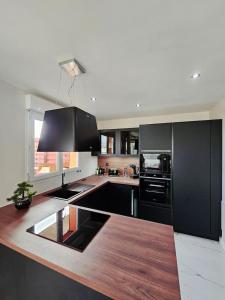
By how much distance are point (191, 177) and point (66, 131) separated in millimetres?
2180

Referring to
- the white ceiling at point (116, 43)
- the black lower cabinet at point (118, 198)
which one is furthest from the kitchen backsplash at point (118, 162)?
the white ceiling at point (116, 43)

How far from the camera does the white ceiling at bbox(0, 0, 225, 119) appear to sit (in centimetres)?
82

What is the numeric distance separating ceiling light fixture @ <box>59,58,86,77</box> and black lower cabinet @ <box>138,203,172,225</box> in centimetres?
248

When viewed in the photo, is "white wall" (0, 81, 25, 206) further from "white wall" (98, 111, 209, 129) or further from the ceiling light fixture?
"white wall" (98, 111, 209, 129)

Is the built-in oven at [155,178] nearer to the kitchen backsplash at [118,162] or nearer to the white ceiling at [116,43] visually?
the kitchen backsplash at [118,162]

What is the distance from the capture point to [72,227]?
1.25 metres

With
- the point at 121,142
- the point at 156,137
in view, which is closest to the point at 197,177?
the point at 156,137

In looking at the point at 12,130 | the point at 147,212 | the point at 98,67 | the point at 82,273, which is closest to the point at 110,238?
the point at 82,273

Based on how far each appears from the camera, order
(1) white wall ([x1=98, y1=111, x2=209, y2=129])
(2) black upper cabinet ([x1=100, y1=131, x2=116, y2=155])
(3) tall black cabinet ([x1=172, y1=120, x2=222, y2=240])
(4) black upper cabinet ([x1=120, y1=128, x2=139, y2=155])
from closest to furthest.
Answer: (3) tall black cabinet ([x1=172, y1=120, x2=222, y2=240]) < (1) white wall ([x1=98, y1=111, x2=209, y2=129]) < (4) black upper cabinet ([x1=120, y1=128, x2=139, y2=155]) < (2) black upper cabinet ([x1=100, y1=131, x2=116, y2=155])

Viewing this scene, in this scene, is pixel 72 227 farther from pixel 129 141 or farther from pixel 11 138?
pixel 129 141

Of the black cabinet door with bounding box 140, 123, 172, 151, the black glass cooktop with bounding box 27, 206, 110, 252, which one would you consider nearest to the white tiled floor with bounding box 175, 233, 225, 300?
the black glass cooktop with bounding box 27, 206, 110, 252

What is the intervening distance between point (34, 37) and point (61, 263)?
1.51 meters

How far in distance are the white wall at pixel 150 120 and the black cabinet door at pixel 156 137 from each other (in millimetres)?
710

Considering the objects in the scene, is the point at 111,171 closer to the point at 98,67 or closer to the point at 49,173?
the point at 49,173
